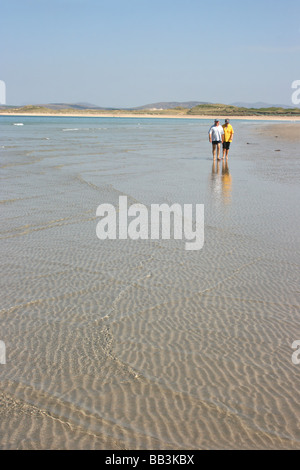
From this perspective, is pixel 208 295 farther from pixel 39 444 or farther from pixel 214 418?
pixel 39 444

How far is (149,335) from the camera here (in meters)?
4.68

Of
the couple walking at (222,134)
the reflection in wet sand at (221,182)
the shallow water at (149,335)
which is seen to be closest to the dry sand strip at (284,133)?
the couple walking at (222,134)

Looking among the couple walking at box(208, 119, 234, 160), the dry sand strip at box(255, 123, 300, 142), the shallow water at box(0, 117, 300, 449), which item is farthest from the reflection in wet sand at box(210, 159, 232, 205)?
the dry sand strip at box(255, 123, 300, 142)

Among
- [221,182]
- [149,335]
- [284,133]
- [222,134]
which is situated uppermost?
[284,133]

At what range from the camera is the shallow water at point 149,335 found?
339cm

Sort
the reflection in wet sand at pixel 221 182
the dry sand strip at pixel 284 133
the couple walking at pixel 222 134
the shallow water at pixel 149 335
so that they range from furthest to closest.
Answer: the dry sand strip at pixel 284 133 < the couple walking at pixel 222 134 < the reflection in wet sand at pixel 221 182 < the shallow water at pixel 149 335

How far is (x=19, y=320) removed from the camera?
4.98m

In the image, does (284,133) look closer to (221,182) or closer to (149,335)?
(221,182)

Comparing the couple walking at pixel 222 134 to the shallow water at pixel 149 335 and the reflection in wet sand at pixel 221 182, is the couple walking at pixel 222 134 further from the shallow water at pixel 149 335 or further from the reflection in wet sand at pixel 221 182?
the shallow water at pixel 149 335

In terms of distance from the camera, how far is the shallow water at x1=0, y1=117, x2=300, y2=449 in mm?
3395

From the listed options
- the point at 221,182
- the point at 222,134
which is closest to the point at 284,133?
the point at 222,134

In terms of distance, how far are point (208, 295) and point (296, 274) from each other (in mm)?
1511

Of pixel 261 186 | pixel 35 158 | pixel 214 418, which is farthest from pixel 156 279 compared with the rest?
pixel 35 158

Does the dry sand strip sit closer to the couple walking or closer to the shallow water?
the couple walking
